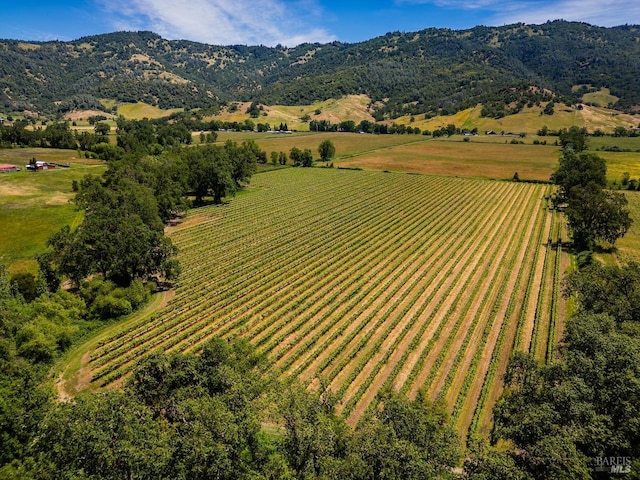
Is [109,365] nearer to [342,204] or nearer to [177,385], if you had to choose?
[177,385]

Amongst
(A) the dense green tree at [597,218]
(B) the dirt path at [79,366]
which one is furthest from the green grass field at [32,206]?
(A) the dense green tree at [597,218]

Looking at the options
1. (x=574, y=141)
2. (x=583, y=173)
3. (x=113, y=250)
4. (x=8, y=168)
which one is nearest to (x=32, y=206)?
(x=8, y=168)

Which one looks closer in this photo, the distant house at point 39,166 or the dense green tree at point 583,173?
the dense green tree at point 583,173

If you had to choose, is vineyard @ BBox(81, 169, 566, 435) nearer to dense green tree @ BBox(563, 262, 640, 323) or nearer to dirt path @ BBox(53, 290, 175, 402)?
dirt path @ BBox(53, 290, 175, 402)

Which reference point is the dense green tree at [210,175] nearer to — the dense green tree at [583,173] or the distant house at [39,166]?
the distant house at [39,166]

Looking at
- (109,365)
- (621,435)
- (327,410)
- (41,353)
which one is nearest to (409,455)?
(327,410)
